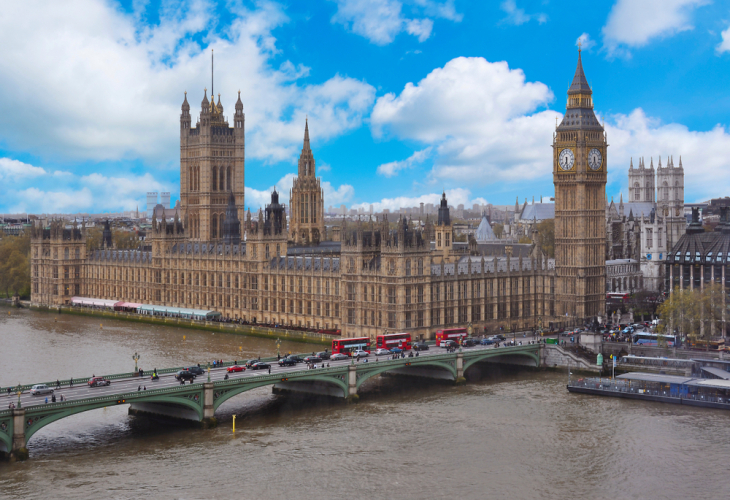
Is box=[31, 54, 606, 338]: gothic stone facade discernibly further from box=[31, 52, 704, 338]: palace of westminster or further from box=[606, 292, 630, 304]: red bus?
box=[606, 292, 630, 304]: red bus

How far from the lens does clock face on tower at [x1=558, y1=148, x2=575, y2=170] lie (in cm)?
10838

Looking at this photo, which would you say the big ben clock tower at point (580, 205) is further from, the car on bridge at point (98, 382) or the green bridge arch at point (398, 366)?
the car on bridge at point (98, 382)

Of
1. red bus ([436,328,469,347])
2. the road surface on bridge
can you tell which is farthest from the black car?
red bus ([436,328,469,347])

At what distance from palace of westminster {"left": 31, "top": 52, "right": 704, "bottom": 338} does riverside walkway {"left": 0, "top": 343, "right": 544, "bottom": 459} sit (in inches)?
497

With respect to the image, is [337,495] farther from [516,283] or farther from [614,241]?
[614,241]

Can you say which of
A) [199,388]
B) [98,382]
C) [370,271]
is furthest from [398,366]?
[98,382]

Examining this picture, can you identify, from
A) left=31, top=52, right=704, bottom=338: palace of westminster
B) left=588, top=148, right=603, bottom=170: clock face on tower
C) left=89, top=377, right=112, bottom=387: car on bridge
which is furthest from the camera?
left=588, top=148, right=603, bottom=170: clock face on tower

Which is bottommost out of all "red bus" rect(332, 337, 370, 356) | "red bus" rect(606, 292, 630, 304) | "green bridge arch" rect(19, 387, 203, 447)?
"green bridge arch" rect(19, 387, 203, 447)

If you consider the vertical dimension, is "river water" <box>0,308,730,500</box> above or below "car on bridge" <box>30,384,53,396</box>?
below

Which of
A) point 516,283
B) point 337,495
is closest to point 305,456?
point 337,495

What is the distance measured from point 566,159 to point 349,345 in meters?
37.7

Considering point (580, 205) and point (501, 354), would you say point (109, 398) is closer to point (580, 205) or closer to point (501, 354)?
point (501, 354)

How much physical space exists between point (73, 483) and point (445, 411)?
95.8 ft

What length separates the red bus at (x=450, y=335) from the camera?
307 feet
